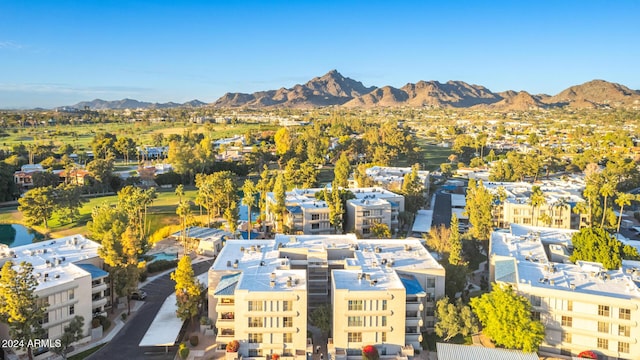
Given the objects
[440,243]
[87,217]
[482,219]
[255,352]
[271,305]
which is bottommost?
[255,352]

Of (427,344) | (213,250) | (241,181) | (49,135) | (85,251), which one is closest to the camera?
(427,344)

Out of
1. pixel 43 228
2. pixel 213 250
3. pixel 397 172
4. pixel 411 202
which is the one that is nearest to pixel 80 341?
pixel 213 250

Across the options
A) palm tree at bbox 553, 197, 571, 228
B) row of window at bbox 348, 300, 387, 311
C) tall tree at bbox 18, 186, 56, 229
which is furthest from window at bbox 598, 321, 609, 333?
tall tree at bbox 18, 186, 56, 229

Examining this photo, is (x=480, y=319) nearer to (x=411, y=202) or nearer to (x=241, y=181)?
(x=411, y=202)

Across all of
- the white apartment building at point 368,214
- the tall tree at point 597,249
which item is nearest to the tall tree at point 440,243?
the white apartment building at point 368,214

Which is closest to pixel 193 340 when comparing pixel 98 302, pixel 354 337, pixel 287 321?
pixel 287 321

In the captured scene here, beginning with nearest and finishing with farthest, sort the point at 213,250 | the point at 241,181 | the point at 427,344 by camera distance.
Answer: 1. the point at 427,344
2. the point at 213,250
3. the point at 241,181

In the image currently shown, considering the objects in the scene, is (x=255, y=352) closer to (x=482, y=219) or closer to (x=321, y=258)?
(x=321, y=258)
